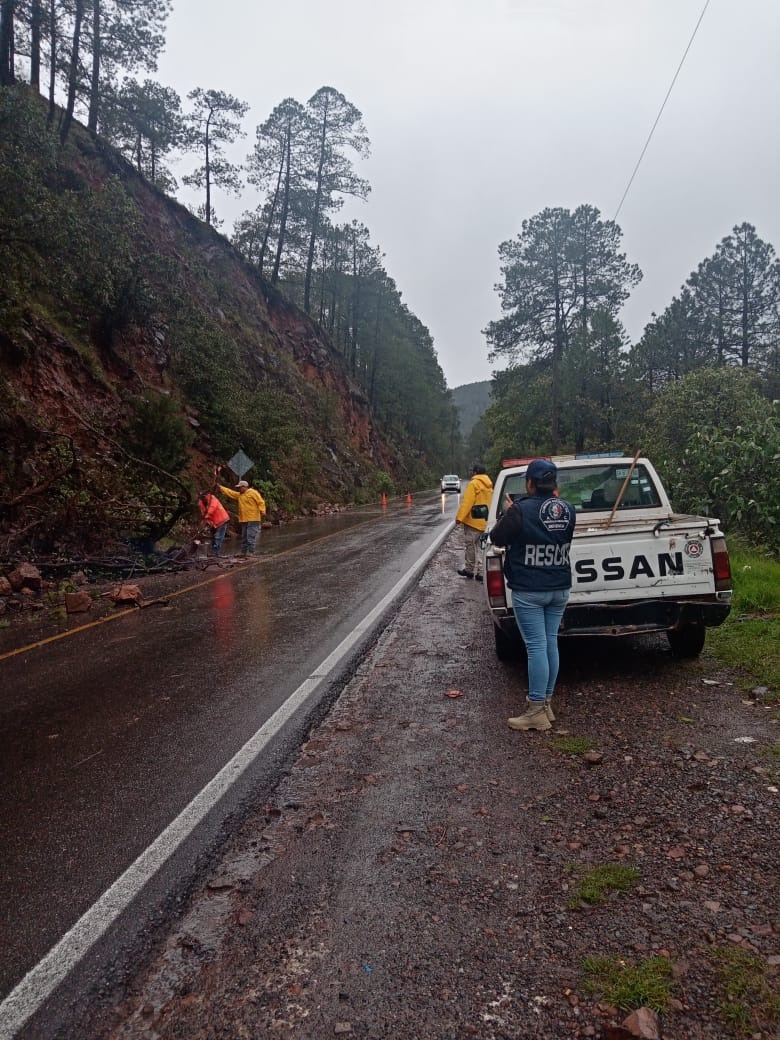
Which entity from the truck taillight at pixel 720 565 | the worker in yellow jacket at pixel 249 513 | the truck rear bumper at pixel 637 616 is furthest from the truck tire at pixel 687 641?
the worker in yellow jacket at pixel 249 513

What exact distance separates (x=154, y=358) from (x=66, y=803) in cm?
2168

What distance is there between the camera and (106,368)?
20.0 metres

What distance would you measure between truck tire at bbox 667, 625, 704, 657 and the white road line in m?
3.32

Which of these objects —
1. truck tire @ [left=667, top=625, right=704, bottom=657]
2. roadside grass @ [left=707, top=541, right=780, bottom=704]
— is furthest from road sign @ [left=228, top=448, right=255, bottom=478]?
truck tire @ [left=667, top=625, right=704, bottom=657]

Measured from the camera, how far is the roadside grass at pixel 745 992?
2010 mm

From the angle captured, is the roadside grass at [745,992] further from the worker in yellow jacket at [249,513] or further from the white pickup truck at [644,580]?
the worker in yellow jacket at [249,513]

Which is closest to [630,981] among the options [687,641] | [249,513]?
[687,641]

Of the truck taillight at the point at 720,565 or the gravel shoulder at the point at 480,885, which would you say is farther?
the truck taillight at the point at 720,565

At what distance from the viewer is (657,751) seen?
4.01 metres

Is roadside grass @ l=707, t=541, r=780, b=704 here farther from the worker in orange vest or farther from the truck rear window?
the worker in orange vest

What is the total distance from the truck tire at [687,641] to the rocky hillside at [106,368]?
353 inches

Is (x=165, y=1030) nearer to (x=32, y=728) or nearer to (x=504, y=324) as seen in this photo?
(x=32, y=728)

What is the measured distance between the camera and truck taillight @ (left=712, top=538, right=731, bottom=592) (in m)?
5.28

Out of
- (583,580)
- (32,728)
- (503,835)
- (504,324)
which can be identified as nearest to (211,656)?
(32,728)
